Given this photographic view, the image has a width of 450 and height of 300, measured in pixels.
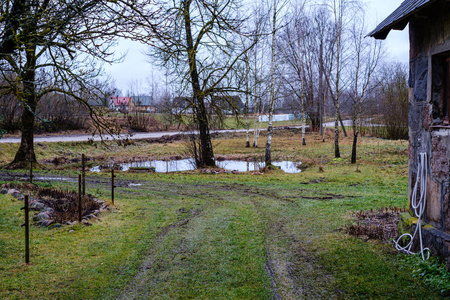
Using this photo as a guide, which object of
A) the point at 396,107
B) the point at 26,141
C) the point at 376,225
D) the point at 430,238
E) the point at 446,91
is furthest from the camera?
the point at 396,107

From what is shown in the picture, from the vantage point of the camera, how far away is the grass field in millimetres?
4598

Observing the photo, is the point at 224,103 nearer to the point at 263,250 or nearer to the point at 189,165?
the point at 189,165

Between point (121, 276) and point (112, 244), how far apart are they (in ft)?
4.87

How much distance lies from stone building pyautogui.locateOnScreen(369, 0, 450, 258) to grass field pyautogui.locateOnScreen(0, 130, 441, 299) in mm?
784

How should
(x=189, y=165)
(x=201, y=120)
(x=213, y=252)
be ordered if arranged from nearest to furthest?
(x=213, y=252), (x=201, y=120), (x=189, y=165)

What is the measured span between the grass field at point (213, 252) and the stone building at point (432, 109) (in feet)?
2.57

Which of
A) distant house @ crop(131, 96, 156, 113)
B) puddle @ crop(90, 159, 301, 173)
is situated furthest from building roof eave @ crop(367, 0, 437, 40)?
distant house @ crop(131, 96, 156, 113)

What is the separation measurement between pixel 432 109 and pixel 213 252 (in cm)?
391

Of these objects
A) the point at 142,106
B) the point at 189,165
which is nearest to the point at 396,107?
the point at 189,165

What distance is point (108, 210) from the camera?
884 centimetres

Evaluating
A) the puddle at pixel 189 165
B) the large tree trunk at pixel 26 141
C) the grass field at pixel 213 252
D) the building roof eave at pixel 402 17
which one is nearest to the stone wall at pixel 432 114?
the building roof eave at pixel 402 17

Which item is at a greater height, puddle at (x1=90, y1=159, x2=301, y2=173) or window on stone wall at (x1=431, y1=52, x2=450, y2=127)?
window on stone wall at (x1=431, y1=52, x2=450, y2=127)

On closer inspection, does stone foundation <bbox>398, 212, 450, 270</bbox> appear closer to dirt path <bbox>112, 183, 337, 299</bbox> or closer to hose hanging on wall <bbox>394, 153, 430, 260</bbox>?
hose hanging on wall <bbox>394, 153, 430, 260</bbox>

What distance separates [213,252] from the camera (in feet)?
19.7
